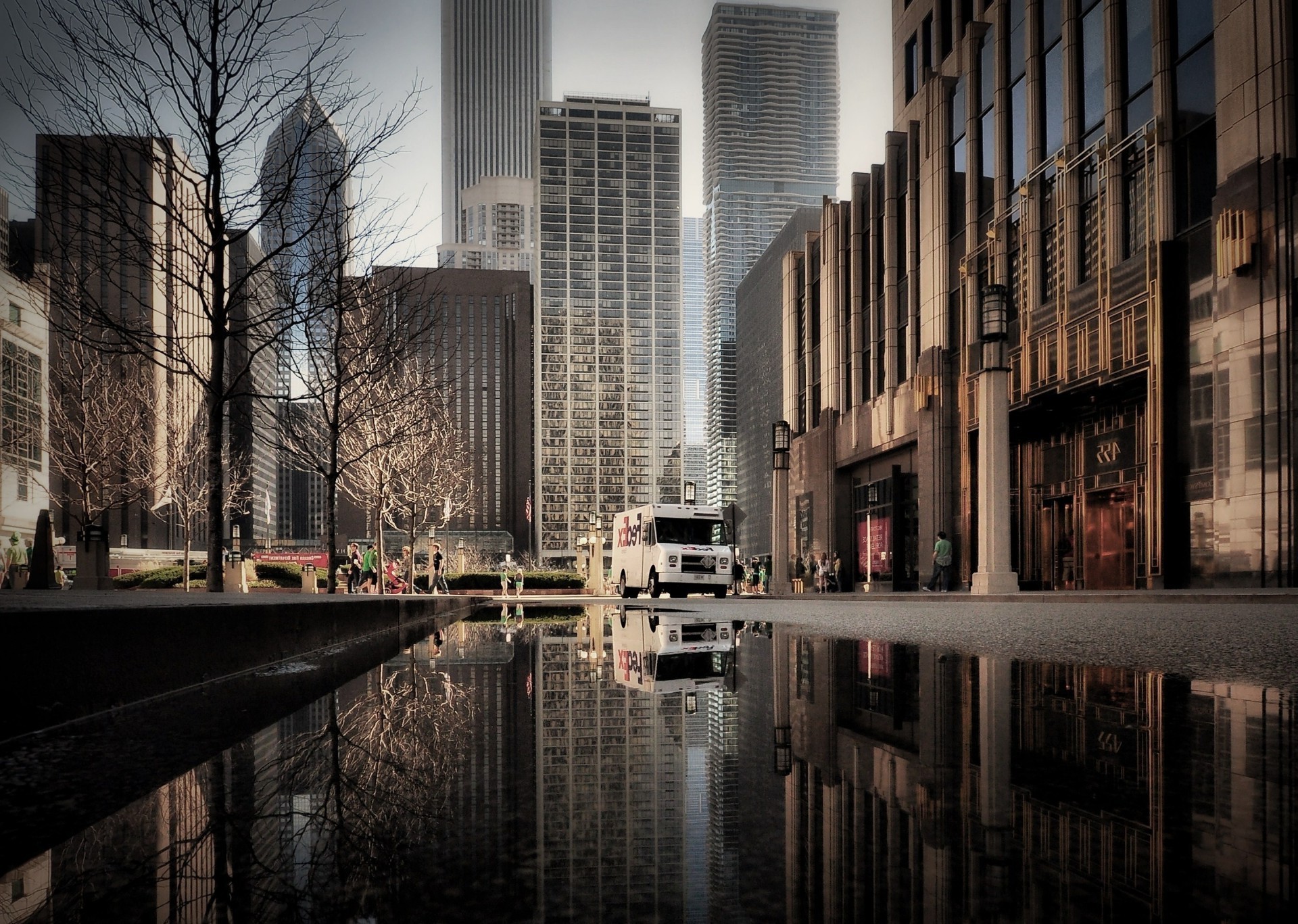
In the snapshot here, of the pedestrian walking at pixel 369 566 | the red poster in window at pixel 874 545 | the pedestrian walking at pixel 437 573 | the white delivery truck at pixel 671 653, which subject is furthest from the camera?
the red poster in window at pixel 874 545

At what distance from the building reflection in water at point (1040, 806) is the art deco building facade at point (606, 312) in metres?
172

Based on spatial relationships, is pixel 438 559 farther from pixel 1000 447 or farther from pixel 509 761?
pixel 509 761

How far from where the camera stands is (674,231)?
195 m

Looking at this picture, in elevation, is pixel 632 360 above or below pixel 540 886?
above

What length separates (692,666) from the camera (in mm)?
6258

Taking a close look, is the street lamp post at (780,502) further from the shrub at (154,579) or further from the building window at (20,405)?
the building window at (20,405)

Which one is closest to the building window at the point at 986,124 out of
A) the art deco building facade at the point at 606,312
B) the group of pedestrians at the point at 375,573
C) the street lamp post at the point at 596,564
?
the street lamp post at the point at 596,564

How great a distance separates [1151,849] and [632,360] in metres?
184

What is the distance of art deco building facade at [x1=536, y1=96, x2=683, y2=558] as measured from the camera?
178m

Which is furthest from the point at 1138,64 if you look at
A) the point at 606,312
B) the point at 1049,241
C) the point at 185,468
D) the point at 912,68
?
the point at 606,312

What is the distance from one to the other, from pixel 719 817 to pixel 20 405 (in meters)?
53.7

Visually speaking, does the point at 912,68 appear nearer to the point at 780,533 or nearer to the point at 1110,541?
the point at 780,533

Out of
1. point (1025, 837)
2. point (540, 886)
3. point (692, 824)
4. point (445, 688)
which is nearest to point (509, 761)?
point (692, 824)

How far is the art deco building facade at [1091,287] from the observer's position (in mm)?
18969
